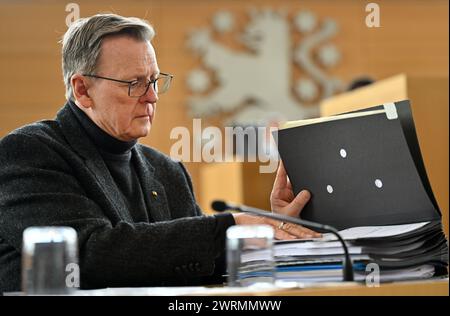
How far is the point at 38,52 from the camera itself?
7.41m

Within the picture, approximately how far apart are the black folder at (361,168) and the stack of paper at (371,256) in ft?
0.20

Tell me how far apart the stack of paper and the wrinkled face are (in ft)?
1.85

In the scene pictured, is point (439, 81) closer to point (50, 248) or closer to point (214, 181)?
point (214, 181)

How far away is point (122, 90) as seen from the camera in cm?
200

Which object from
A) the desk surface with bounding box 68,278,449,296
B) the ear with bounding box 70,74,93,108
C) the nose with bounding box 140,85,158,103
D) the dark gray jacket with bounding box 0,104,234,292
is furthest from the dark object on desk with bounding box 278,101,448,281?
the ear with bounding box 70,74,93,108

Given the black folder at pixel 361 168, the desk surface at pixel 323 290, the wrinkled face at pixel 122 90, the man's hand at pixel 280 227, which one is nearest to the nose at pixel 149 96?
the wrinkled face at pixel 122 90

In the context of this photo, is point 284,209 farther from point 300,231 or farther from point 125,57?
point 125,57

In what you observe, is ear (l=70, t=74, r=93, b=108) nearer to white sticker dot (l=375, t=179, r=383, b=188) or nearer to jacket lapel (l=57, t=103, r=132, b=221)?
jacket lapel (l=57, t=103, r=132, b=221)

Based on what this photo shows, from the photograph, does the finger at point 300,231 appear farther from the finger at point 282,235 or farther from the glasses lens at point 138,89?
the glasses lens at point 138,89

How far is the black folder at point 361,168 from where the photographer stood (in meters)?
1.66

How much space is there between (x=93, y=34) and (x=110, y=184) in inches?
14.2

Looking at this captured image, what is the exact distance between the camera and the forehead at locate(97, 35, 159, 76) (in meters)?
1.97

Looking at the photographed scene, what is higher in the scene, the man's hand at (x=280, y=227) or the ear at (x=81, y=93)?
the ear at (x=81, y=93)
